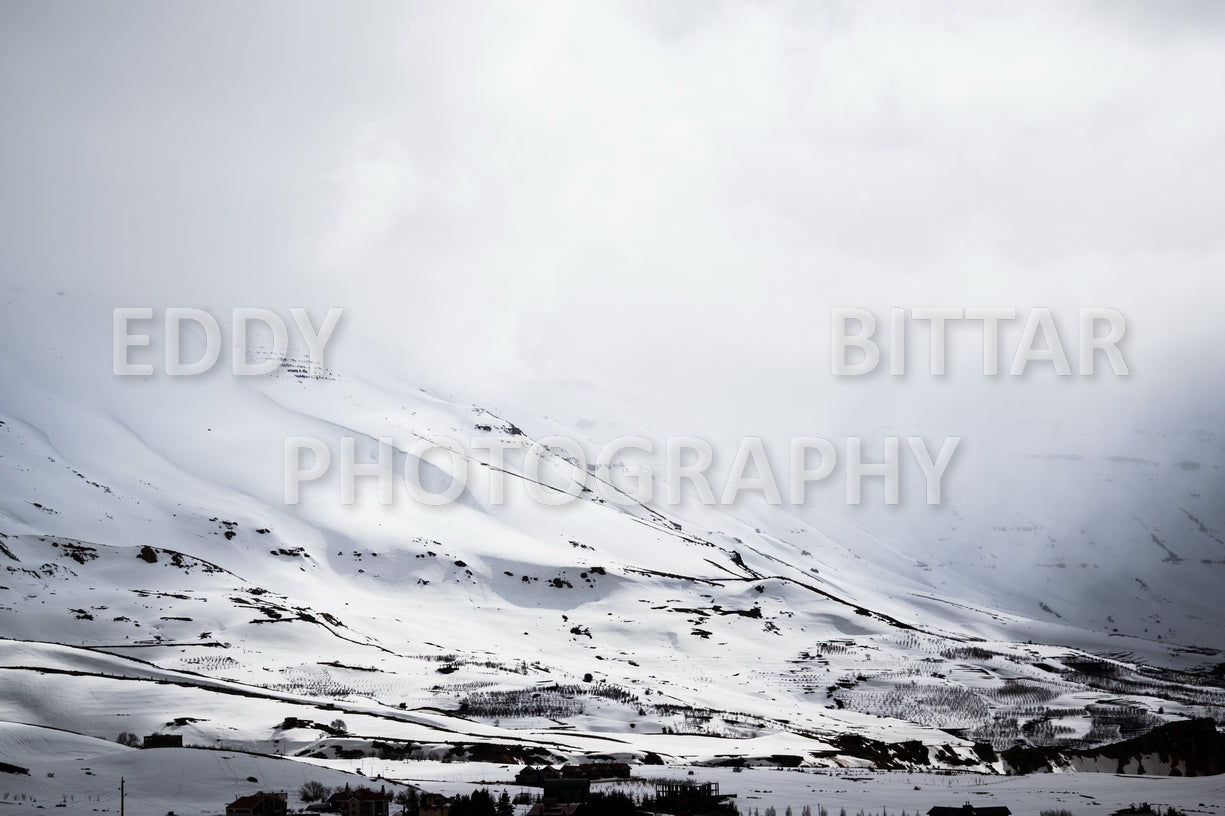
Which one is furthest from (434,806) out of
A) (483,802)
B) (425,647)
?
(425,647)

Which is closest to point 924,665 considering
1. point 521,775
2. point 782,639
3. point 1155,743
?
point 782,639

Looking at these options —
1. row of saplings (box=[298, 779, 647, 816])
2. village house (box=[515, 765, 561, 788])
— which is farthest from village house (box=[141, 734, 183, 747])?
village house (box=[515, 765, 561, 788])

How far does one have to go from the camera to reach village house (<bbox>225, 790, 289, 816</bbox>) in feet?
148

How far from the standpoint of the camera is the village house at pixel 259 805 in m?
45.2

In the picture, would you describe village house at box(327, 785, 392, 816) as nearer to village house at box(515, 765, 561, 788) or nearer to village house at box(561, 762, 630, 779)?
village house at box(515, 765, 561, 788)

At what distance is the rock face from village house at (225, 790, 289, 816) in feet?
186

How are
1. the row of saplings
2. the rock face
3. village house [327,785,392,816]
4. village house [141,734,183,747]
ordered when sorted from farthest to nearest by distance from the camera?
the rock face, village house [141,734,183,747], the row of saplings, village house [327,785,392,816]

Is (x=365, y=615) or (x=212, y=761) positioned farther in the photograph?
(x=365, y=615)

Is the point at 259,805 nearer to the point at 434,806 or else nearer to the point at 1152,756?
the point at 434,806

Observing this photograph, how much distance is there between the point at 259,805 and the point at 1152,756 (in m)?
63.8

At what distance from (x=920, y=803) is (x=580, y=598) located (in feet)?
401

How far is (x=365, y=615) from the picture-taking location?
149750 millimetres

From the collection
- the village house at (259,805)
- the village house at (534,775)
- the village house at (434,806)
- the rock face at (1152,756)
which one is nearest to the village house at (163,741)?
the village house at (259,805)

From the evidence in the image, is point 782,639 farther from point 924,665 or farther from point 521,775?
point 521,775
